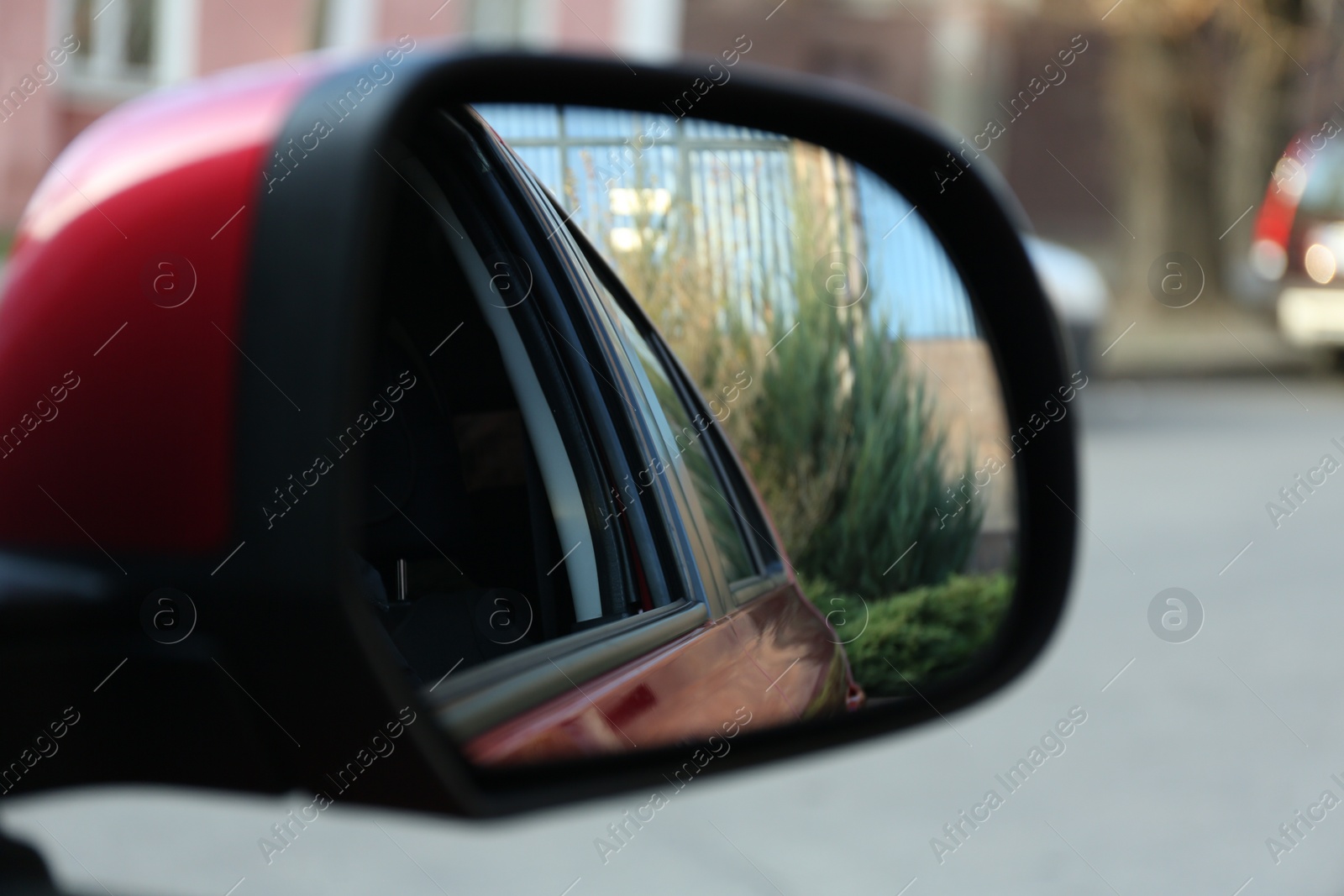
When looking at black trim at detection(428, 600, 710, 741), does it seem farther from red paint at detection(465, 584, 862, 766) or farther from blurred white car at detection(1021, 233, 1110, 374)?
blurred white car at detection(1021, 233, 1110, 374)

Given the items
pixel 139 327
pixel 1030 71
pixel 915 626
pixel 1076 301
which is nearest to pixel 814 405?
pixel 915 626

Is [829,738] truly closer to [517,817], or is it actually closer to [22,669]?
[517,817]

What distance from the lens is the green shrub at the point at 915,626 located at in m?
1.54

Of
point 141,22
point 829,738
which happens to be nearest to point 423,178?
point 829,738

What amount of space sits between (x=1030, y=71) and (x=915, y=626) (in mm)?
27427

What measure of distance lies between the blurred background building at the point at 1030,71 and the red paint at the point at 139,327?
7.28m

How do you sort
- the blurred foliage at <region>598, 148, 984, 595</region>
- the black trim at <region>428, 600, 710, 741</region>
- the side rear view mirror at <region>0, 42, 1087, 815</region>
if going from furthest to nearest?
the blurred foliage at <region>598, 148, 984, 595</region>
the black trim at <region>428, 600, 710, 741</region>
the side rear view mirror at <region>0, 42, 1087, 815</region>

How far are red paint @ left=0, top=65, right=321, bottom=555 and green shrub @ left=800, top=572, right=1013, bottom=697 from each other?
81cm

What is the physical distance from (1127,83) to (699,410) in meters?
17.9

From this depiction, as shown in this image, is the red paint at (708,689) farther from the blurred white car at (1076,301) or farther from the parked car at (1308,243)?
the parked car at (1308,243)

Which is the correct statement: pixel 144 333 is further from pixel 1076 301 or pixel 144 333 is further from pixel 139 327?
pixel 1076 301

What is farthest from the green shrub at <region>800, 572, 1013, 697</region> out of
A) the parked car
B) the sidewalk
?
the parked car

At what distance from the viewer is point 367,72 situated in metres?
1.03

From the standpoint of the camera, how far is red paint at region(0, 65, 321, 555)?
89cm
